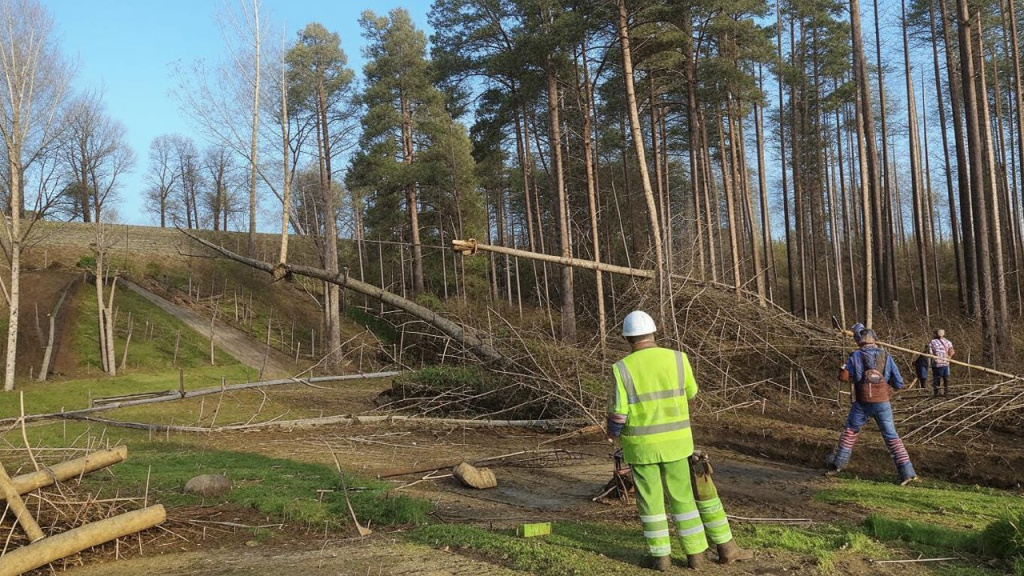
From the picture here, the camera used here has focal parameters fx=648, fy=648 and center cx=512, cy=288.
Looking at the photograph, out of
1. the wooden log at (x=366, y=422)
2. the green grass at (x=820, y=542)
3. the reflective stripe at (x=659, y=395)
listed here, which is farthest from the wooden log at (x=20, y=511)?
the wooden log at (x=366, y=422)

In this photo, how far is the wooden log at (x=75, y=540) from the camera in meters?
4.28

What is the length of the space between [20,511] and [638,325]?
4656 millimetres

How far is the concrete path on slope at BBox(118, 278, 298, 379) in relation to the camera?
29.9m

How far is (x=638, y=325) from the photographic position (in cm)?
458

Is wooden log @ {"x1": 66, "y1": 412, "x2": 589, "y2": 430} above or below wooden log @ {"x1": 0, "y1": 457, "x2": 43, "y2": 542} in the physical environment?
below

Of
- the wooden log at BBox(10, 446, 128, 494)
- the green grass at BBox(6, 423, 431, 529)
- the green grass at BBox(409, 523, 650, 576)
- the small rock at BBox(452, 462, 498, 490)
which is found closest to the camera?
the green grass at BBox(409, 523, 650, 576)

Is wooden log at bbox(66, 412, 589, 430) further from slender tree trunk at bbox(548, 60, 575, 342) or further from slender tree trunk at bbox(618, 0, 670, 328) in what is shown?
slender tree trunk at bbox(548, 60, 575, 342)

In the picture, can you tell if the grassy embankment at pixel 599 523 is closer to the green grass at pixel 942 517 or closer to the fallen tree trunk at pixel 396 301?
the green grass at pixel 942 517

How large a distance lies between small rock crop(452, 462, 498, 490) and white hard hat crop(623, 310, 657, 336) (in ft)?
10.6

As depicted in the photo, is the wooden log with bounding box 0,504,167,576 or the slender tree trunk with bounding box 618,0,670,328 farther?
the slender tree trunk with bounding box 618,0,670,328

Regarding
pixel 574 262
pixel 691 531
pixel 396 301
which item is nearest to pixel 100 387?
pixel 396 301

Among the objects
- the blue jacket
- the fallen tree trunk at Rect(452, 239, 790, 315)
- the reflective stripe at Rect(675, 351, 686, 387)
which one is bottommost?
the blue jacket

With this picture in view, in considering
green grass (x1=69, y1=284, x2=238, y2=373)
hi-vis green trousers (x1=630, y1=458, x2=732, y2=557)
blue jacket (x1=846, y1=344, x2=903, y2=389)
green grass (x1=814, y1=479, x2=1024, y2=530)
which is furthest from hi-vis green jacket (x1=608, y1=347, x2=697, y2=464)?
green grass (x1=69, y1=284, x2=238, y2=373)

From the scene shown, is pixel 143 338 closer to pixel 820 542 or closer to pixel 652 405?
pixel 652 405
